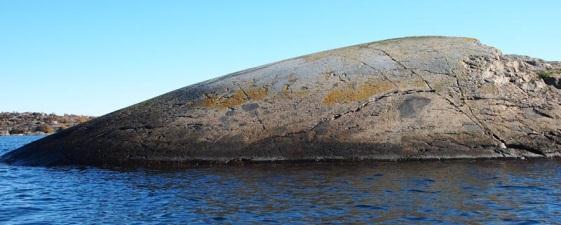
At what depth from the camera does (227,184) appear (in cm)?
1485

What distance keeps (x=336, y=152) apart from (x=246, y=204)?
725cm

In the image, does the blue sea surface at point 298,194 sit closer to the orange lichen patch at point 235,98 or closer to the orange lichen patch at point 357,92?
the orange lichen patch at point 357,92

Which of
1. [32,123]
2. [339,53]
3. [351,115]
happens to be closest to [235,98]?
[351,115]

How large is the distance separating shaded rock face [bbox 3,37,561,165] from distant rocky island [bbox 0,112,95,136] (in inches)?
2244

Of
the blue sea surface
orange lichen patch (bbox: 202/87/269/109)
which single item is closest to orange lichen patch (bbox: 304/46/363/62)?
orange lichen patch (bbox: 202/87/269/109)

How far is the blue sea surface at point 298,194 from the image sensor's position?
1086cm

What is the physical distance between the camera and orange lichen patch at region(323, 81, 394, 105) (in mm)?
20312

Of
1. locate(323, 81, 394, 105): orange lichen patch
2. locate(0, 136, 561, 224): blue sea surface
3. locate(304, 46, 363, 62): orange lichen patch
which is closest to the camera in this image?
locate(0, 136, 561, 224): blue sea surface

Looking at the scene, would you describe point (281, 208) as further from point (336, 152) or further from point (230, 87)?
point (230, 87)

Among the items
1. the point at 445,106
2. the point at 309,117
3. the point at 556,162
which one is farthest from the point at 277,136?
the point at 556,162

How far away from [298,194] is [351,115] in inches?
286

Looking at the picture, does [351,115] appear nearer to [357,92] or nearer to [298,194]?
[357,92]

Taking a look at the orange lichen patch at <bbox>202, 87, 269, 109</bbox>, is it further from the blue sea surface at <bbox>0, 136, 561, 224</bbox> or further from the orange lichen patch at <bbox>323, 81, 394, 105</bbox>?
the blue sea surface at <bbox>0, 136, 561, 224</bbox>

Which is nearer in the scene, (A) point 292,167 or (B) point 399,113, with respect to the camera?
(A) point 292,167
